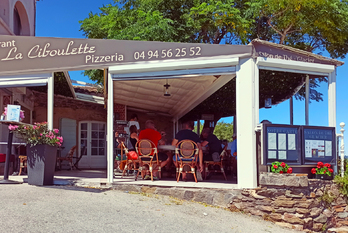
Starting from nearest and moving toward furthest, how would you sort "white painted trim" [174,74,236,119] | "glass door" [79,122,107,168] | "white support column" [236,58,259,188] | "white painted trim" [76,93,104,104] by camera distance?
"white support column" [236,58,259,188]
"white painted trim" [174,74,236,119]
"white painted trim" [76,93,104,104]
"glass door" [79,122,107,168]

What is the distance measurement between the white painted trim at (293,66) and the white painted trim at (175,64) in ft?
1.57

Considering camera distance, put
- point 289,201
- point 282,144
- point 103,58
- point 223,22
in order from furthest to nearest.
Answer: point 223,22 < point 103,58 < point 282,144 < point 289,201

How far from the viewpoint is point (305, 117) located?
7.21 metres

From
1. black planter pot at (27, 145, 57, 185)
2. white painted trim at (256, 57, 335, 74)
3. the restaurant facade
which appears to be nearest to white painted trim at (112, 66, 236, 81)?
the restaurant facade

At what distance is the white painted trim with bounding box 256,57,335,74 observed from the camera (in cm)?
628

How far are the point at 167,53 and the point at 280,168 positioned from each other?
2.79m

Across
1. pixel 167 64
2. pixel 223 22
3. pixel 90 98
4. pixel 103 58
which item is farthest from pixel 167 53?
pixel 223 22

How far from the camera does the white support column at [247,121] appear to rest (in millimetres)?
6121

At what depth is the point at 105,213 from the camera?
4.78m

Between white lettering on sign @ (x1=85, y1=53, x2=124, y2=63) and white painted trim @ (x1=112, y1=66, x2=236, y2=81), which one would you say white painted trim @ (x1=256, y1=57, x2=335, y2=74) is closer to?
white painted trim @ (x1=112, y1=66, x2=236, y2=81)

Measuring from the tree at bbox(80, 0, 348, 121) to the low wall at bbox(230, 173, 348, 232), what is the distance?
6.07 m

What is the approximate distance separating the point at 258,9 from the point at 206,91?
6.82 m

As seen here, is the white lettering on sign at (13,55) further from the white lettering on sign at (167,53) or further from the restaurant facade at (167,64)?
the white lettering on sign at (167,53)

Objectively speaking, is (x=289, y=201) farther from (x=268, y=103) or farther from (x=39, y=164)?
(x=268, y=103)
